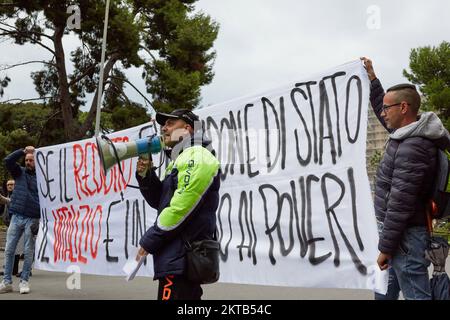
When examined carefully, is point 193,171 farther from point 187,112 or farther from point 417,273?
point 417,273

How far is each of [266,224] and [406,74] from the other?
3213 cm

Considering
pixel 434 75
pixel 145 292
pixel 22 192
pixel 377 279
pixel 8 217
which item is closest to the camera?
pixel 377 279

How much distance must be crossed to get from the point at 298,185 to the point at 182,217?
1.71 meters

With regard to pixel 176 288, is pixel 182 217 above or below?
above

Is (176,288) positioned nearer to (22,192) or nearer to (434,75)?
(22,192)

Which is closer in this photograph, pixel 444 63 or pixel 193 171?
pixel 193 171

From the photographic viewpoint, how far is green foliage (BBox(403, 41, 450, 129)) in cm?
3132

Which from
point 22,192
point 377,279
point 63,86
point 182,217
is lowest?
point 377,279

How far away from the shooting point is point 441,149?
3449 millimetres

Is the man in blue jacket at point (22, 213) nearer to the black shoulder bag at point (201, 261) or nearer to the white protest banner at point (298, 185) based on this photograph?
the white protest banner at point (298, 185)

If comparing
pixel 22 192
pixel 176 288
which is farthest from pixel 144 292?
pixel 176 288

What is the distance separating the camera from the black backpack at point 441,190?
3.38 metres

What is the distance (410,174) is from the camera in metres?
3.34
